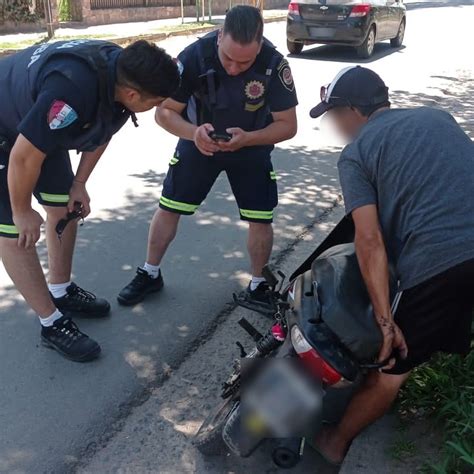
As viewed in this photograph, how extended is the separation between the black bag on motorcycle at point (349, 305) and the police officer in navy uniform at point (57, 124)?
1.10 meters

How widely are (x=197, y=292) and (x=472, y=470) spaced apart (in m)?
2.02

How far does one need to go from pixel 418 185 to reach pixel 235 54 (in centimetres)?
137

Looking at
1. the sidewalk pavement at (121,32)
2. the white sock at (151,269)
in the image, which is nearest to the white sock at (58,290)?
the white sock at (151,269)

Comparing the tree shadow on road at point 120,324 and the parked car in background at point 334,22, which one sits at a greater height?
the parked car in background at point 334,22

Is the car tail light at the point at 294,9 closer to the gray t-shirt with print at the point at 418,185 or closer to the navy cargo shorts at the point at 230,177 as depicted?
the navy cargo shorts at the point at 230,177

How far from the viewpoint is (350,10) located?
12.9 metres

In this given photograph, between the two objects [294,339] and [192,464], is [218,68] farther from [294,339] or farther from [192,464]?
[192,464]

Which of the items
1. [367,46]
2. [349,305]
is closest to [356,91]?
[349,305]

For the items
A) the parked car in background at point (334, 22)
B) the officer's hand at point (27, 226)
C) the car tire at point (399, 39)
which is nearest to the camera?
the officer's hand at point (27, 226)

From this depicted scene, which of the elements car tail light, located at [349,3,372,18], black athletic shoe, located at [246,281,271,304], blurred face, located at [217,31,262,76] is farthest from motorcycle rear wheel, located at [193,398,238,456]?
car tail light, located at [349,3,372,18]

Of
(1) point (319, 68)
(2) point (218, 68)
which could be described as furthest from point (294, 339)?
(1) point (319, 68)

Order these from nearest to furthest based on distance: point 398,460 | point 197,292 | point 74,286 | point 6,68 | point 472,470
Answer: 1. point 472,470
2. point 398,460
3. point 6,68
4. point 74,286
5. point 197,292

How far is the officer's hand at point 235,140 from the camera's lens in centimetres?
324

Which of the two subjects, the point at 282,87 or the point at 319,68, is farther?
the point at 319,68
